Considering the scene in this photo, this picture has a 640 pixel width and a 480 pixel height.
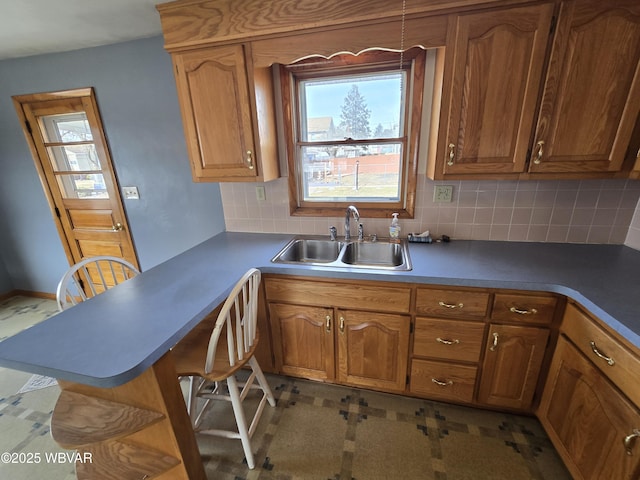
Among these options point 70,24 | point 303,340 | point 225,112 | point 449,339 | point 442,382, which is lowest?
point 442,382

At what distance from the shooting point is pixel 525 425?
4.75 ft

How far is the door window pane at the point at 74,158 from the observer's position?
2.34m

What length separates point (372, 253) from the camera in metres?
1.82

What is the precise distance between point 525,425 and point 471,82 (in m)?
1.82

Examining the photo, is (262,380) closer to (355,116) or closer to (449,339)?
(449,339)

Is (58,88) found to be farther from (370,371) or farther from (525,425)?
(525,425)

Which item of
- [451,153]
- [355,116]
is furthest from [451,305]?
[355,116]

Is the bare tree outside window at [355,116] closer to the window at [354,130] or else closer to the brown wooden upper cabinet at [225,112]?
the window at [354,130]

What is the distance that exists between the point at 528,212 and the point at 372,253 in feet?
3.20

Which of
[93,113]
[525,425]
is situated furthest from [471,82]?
[93,113]

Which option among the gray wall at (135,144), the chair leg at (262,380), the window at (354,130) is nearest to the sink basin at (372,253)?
the window at (354,130)

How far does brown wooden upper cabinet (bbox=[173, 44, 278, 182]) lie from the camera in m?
1.46

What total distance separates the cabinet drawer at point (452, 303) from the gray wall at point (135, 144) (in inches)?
64.6

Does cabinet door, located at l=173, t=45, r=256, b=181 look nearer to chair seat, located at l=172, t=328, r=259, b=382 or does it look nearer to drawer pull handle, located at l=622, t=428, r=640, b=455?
chair seat, located at l=172, t=328, r=259, b=382
